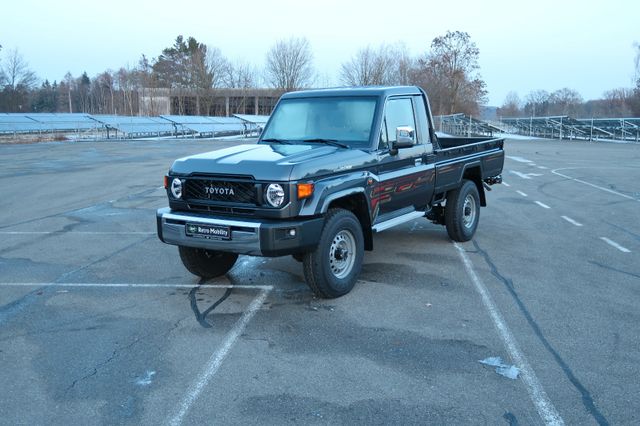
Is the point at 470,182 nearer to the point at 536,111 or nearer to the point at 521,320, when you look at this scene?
the point at 521,320

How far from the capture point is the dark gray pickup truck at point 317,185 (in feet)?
18.3

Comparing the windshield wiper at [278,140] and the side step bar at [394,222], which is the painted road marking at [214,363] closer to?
the side step bar at [394,222]

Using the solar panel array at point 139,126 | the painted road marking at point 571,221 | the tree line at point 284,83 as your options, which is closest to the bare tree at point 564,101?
the tree line at point 284,83

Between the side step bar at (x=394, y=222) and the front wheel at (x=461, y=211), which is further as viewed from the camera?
the front wheel at (x=461, y=211)

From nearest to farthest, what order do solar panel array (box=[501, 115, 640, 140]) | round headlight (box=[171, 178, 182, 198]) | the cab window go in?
round headlight (box=[171, 178, 182, 198])
the cab window
solar panel array (box=[501, 115, 640, 140])

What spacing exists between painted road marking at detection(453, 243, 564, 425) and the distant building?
227 ft

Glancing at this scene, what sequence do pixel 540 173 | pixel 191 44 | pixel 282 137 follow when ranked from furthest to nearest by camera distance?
1. pixel 191 44
2. pixel 540 173
3. pixel 282 137

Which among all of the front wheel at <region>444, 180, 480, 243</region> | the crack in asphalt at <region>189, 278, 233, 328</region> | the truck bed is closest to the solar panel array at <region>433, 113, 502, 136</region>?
the truck bed

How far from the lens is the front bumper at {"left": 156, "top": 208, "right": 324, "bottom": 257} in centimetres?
543

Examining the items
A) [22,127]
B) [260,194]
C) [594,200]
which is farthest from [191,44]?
[260,194]

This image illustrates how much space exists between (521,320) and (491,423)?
2013 mm

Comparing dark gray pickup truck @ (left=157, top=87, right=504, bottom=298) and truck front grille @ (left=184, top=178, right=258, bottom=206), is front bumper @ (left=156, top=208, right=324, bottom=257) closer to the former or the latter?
dark gray pickup truck @ (left=157, top=87, right=504, bottom=298)

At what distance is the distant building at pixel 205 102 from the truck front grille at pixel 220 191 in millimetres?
68836

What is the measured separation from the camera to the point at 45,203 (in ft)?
42.3
